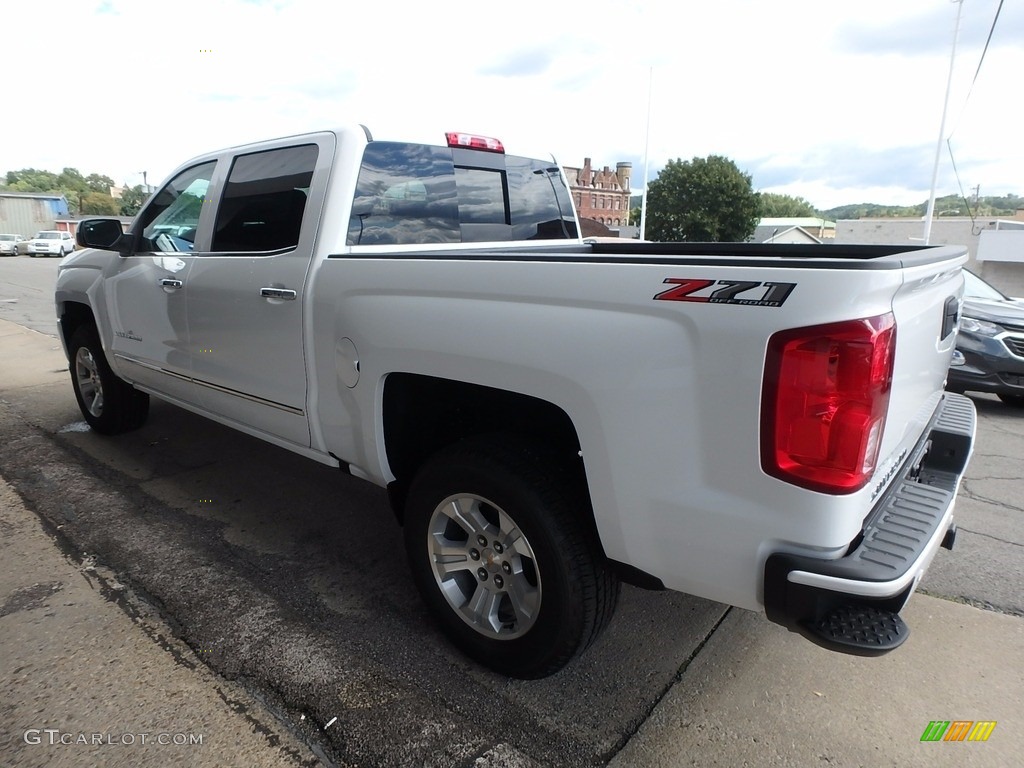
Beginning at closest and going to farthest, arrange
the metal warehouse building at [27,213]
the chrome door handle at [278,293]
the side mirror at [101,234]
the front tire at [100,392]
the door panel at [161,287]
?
the chrome door handle at [278,293] → the door panel at [161,287] → the side mirror at [101,234] → the front tire at [100,392] → the metal warehouse building at [27,213]

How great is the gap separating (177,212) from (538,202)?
83.8 inches

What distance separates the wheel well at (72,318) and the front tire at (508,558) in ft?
12.2

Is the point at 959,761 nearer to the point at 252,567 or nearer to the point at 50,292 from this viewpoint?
the point at 252,567

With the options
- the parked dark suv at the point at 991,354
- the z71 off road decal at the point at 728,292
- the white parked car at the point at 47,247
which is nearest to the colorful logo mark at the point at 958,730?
the z71 off road decal at the point at 728,292

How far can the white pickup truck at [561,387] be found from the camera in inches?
65.3

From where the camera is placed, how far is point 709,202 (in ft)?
208

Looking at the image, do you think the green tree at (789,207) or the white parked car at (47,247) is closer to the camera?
the white parked car at (47,247)

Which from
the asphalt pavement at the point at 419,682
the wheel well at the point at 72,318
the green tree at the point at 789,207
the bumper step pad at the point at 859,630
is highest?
the wheel well at the point at 72,318

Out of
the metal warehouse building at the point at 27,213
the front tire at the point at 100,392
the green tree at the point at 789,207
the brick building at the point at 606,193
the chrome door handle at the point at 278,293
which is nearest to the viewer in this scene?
the chrome door handle at the point at 278,293

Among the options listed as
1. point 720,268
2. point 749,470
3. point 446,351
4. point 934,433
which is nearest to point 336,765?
point 446,351

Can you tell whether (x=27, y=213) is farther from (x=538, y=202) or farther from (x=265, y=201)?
(x=538, y=202)

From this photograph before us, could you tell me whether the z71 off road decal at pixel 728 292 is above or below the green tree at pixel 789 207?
above

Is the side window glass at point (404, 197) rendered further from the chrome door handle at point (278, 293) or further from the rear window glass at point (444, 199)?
the chrome door handle at point (278, 293)

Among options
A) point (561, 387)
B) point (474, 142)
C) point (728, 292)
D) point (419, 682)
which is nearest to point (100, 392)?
point (474, 142)
